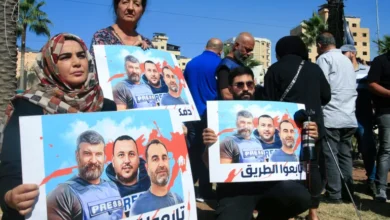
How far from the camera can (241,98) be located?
3.32 m

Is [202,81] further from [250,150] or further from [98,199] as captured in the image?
[98,199]

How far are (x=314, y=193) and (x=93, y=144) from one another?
2288 mm

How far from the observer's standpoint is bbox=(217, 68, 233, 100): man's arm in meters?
3.64

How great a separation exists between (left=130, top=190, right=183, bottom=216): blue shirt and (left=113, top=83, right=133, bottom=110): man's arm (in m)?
0.81

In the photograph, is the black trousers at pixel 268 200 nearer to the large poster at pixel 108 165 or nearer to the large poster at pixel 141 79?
the large poster at pixel 141 79

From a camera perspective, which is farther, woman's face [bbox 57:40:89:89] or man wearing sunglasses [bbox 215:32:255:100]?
man wearing sunglasses [bbox 215:32:255:100]

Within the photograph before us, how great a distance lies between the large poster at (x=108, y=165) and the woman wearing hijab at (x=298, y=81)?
1763 mm

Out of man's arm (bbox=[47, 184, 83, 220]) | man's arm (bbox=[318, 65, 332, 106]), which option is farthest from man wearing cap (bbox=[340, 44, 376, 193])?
man's arm (bbox=[47, 184, 83, 220])

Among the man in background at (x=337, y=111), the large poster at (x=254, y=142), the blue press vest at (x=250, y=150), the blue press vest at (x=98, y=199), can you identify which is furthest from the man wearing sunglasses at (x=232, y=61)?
the blue press vest at (x=98, y=199)

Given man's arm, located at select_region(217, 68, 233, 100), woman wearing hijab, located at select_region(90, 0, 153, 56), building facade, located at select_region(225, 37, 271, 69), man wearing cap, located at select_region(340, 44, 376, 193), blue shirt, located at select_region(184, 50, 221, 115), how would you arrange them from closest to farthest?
1. woman wearing hijab, located at select_region(90, 0, 153, 56)
2. man's arm, located at select_region(217, 68, 233, 100)
3. blue shirt, located at select_region(184, 50, 221, 115)
4. man wearing cap, located at select_region(340, 44, 376, 193)
5. building facade, located at select_region(225, 37, 271, 69)

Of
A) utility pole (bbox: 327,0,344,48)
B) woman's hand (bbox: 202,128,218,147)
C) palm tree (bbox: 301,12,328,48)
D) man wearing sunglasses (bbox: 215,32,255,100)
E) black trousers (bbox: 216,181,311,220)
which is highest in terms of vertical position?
palm tree (bbox: 301,12,328,48)

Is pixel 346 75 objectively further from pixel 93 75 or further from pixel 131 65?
pixel 93 75

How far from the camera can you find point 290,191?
3107 mm

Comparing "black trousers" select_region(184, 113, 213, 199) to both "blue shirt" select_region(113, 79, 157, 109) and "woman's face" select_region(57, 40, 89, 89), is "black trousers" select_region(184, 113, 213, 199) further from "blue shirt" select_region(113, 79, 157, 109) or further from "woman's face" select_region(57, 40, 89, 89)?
"woman's face" select_region(57, 40, 89, 89)
